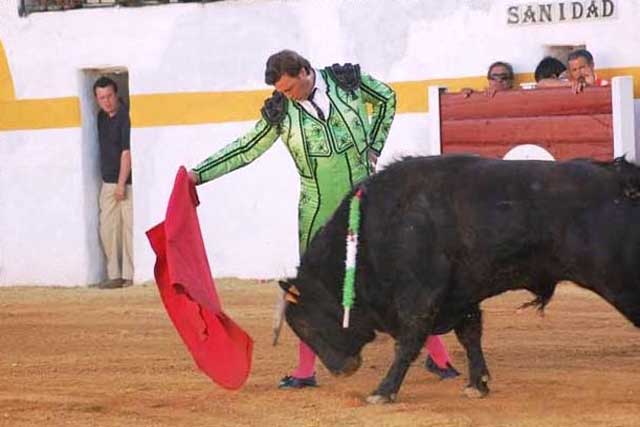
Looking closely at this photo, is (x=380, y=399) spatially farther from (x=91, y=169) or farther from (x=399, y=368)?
(x=91, y=169)

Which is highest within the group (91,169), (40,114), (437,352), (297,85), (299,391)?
(297,85)

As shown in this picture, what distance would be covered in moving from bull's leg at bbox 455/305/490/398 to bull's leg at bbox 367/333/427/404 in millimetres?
303

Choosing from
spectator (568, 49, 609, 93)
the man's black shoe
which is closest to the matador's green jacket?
the man's black shoe

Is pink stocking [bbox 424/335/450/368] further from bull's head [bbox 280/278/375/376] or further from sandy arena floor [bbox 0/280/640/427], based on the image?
bull's head [bbox 280/278/375/376]

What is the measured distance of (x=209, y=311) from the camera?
7.78m

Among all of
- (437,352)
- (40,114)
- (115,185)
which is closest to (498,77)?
(115,185)

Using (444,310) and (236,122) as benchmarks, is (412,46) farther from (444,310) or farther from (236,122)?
(444,310)

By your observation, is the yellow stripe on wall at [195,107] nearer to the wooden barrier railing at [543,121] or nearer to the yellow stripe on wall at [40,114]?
the yellow stripe on wall at [40,114]

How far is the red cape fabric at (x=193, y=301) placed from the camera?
7.75 meters

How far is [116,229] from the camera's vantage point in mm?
14078

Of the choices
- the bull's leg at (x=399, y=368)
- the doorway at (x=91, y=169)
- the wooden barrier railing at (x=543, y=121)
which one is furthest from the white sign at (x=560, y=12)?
the bull's leg at (x=399, y=368)

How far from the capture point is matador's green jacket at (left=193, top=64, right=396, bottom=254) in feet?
25.2

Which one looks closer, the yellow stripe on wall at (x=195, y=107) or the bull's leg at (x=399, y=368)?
the bull's leg at (x=399, y=368)

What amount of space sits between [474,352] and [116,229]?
22.9 feet
